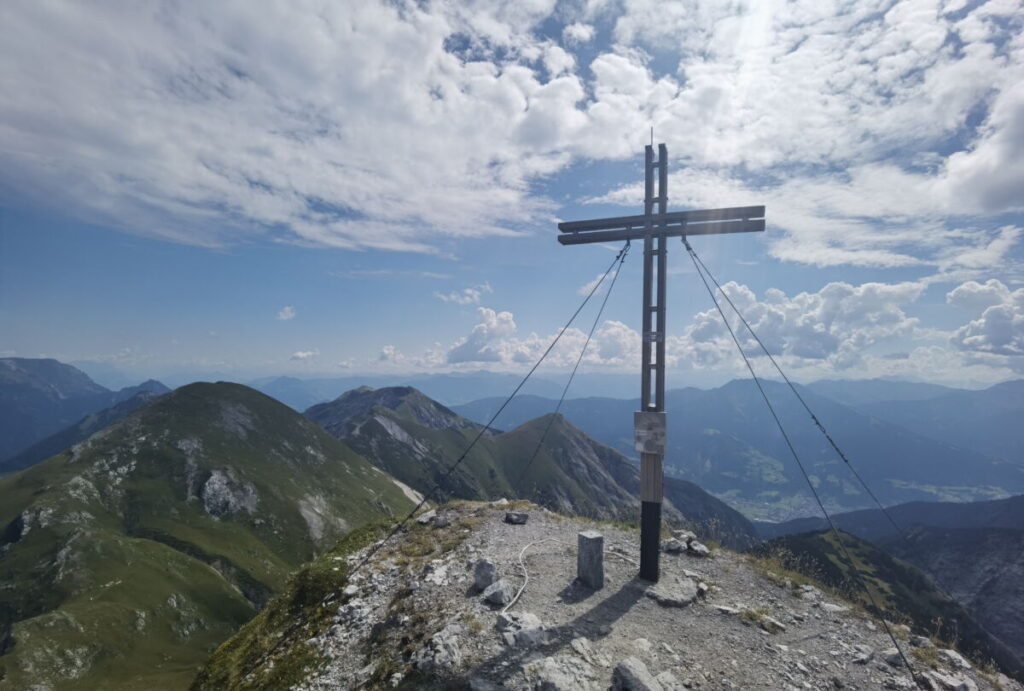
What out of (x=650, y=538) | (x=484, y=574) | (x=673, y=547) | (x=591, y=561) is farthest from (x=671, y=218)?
(x=484, y=574)

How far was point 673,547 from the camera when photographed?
64.8 ft

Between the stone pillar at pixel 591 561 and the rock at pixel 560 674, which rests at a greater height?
the stone pillar at pixel 591 561

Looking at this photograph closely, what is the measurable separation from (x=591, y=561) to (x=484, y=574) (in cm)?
366

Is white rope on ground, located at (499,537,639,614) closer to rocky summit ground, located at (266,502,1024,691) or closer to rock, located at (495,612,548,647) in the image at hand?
rocky summit ground, located at (266,502,1024,691)

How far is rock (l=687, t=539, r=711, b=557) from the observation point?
19.4 metres

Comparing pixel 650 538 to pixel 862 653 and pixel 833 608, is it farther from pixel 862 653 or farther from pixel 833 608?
pixel 862 653

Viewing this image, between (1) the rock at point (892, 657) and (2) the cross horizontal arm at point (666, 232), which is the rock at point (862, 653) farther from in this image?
(2) the cross horizontal arm at point (666, 232)

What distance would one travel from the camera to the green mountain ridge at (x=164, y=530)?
6425cm

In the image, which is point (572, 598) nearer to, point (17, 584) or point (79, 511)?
point (17, 584)

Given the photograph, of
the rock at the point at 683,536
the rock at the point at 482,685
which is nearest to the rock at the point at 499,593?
the rock at the point at 482,685

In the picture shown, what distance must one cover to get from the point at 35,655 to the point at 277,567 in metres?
51.7

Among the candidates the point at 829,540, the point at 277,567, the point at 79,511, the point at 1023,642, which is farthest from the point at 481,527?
the point at 1023,642

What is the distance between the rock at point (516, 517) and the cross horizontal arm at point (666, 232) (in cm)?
1241

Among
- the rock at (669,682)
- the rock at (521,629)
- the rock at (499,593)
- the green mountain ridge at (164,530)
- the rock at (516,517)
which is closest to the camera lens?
the rock at (669,682)
